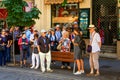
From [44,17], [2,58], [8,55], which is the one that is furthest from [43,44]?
[44,17]

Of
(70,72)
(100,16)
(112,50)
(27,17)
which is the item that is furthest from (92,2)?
(70,72)

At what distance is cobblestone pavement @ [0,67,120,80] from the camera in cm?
1441

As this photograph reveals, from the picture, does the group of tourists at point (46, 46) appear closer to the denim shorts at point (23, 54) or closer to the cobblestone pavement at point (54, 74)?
the denim shorts at point (23, 54)

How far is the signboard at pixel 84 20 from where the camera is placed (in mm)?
21297

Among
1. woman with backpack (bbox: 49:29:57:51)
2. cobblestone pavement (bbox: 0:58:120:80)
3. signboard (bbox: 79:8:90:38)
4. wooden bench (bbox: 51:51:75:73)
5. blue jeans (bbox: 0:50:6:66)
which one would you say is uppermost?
signboard (bbox: 79:8:90:38)

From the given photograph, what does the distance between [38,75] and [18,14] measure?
12.5ft

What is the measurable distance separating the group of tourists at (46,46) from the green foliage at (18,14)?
69 cm

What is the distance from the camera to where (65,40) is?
16.5 metres

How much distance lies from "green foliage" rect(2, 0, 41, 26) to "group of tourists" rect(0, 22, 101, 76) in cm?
69

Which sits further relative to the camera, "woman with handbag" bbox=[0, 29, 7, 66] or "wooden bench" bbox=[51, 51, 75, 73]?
"woman with handbag" bbox=[0, 29, 7, 66]

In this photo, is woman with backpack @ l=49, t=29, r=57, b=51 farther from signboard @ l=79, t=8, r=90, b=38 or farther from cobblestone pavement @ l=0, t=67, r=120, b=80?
signboard @ l=79, t=8, r=90, b=38

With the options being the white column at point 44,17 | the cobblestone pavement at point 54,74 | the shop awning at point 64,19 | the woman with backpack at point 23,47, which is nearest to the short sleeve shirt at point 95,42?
the cobblestone pavement at point 54,74

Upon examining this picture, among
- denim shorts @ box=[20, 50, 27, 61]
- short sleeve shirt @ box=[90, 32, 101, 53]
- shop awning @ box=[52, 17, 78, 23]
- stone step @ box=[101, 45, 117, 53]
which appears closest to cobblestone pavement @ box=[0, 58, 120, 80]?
denim shorts @ box=[20, 50, 27, 61]

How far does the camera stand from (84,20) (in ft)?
70.4
